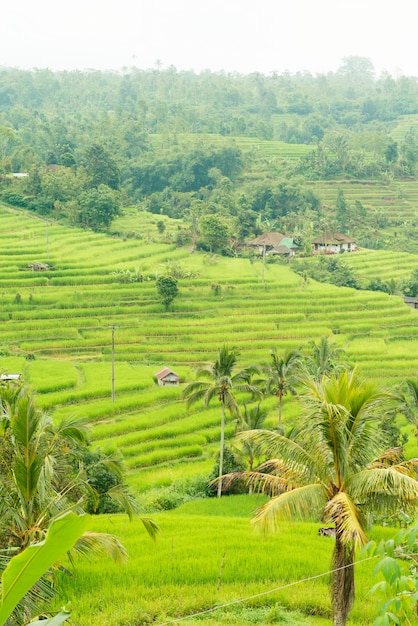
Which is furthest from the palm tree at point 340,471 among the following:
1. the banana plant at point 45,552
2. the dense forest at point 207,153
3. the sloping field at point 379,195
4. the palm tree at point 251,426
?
the sloping field at point 379,195

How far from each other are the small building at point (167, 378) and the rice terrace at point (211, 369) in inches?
3.0

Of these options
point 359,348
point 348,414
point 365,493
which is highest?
point 348,414

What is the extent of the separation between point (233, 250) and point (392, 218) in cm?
Result: 1724

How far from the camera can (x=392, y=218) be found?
55.8 m

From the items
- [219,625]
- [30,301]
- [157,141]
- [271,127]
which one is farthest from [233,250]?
[271,127]

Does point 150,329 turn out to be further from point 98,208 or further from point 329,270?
point 98,208

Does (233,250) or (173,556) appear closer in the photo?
(173,556)

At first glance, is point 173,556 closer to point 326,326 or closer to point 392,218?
point 326,326

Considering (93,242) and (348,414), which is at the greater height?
(348,414)

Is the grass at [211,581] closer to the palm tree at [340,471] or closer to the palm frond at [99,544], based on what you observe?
the palm frond at [99,544]

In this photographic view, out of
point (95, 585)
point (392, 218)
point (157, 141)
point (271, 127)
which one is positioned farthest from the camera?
point (271, 127)

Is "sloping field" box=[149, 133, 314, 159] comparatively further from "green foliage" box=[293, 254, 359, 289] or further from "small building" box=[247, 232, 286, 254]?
"green foliage" box=[293, 254, 359, 289]

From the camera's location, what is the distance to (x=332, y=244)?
4703cm

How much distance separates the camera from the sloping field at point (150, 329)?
2347 cm
